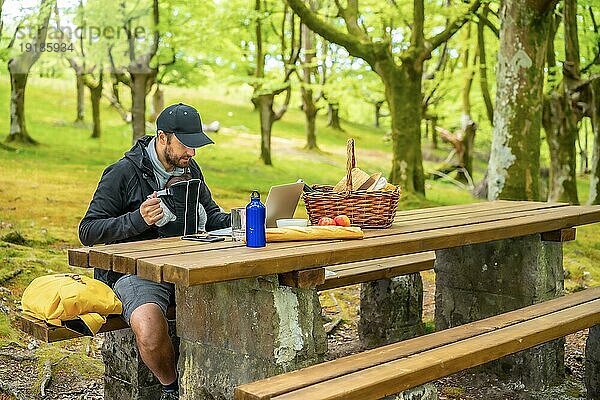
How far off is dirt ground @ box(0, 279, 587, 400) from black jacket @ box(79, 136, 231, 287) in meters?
1.17

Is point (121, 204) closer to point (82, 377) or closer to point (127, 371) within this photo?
point (127, 371)

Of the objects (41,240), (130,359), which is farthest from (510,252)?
(41,240)

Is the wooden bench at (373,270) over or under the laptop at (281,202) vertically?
under

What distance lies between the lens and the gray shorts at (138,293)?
3.69 metres

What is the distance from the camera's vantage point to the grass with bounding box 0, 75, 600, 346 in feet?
28.7

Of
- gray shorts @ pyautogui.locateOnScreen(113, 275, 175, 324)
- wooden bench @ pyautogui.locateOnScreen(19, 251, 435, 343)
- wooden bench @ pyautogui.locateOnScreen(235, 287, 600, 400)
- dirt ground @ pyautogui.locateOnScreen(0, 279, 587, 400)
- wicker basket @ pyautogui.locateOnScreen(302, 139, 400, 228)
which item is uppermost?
wicker basket @ pyautogui.locateOnScreen(302, 139, 400, 228)

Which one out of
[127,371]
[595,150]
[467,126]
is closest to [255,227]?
[127,371]

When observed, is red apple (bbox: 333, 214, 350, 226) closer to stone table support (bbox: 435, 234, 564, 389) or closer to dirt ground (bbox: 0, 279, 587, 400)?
dirt ground (bbox: 0, 279, 587, 400)

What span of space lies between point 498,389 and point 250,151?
18150mm

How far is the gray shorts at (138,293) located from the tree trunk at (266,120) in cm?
1474

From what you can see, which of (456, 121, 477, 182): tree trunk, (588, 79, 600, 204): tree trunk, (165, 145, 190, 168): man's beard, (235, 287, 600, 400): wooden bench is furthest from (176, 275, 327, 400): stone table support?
(456, 121, 477, 182): tree trunk

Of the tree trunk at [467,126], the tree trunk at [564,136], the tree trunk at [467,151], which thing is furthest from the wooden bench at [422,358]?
the tree trunk at [467,151]

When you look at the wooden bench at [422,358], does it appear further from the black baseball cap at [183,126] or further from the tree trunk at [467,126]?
the tree trunk at [467,126]

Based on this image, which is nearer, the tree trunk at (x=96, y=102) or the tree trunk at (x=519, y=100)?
the tree trunk at (x=519, y=100)
